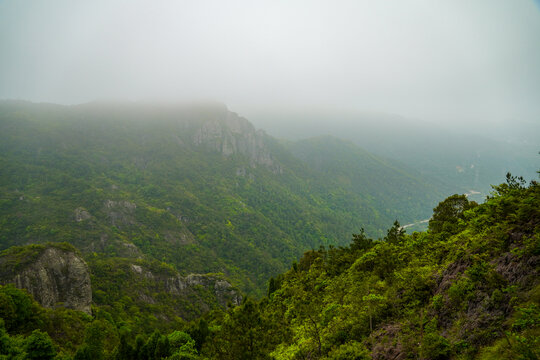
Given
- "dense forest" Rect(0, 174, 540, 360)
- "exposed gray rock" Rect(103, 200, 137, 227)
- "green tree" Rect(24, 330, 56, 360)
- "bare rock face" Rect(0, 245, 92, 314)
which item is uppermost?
"dense forest" Rect(0, 174, 540, 360)

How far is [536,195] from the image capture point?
15.2 m

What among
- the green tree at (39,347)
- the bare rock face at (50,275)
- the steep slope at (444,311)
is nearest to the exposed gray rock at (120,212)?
the bare rock face at (50,275)

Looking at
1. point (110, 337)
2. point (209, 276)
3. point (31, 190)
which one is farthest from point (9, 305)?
point (31, 190)

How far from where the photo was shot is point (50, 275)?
60.0 m

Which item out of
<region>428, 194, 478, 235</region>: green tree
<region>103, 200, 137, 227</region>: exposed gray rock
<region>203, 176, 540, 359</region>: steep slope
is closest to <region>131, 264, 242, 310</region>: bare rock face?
<region>428, 194, 478, 235</region>: green tree

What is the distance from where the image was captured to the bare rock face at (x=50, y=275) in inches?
2203

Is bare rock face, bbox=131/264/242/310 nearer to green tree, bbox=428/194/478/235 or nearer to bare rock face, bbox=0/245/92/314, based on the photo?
bare rock face, bbox=0/245/92/314

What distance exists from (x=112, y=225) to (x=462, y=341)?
179185 mm

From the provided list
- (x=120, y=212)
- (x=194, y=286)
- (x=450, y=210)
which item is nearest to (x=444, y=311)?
(x=450, y=210)

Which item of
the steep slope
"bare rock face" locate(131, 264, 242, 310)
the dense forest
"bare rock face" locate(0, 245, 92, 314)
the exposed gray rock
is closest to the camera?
the steep slope

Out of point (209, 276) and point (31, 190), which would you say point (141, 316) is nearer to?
point (209, 276)

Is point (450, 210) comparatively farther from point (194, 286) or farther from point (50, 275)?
point (194, 286)

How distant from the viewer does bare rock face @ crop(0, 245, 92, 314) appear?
56.0 metres

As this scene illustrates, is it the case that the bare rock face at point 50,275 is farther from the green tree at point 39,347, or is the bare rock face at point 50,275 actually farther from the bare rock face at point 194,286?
the green tree at point 39,347
